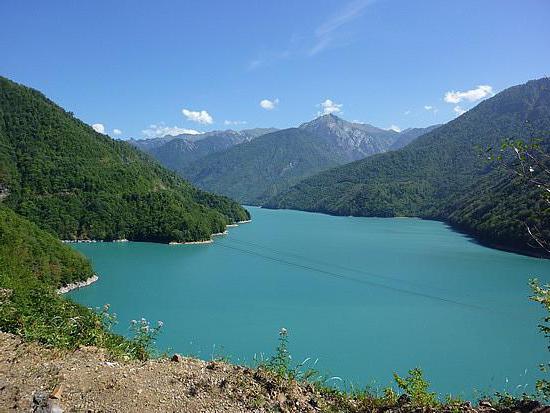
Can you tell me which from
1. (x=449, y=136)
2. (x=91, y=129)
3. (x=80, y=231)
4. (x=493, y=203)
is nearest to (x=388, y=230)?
(x=493, y=203)

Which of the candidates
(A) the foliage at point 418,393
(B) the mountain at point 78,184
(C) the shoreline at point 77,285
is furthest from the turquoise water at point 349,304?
(B) the mountain at point 78,184

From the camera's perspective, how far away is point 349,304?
3456 centimetres

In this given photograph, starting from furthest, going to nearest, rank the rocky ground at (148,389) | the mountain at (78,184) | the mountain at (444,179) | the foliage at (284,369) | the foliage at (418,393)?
1. the mountain at (444,179)
2. the mountain at (78,184)
3. the foliage at (284,369)
4. the foliage at (418,393)
5. the rocky ground at (148,389)

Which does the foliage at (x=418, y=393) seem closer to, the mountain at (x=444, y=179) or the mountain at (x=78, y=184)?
the mountain at (x=78, y=184)

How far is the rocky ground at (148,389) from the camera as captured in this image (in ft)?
12.7

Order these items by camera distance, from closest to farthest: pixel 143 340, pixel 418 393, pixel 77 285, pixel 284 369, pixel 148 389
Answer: pixel 148 389 → pixel 418 393 → pixel 284 369 → pixel 143 340 → pixel 77 285

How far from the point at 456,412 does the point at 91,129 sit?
108m

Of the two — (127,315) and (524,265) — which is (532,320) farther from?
(127,315)

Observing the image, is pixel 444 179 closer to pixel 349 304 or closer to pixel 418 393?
pixel 349 304

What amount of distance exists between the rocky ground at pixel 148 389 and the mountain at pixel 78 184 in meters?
67.0

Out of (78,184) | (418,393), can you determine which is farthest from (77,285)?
(78,184)

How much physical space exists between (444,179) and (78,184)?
367ft

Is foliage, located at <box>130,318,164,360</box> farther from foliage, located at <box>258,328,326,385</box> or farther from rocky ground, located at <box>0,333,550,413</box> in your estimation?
foliage, located at <box>258,328,326,385</box>

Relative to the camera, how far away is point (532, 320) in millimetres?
30547
